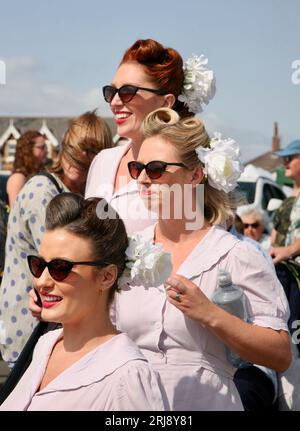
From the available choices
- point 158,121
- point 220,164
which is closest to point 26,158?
point 158,121

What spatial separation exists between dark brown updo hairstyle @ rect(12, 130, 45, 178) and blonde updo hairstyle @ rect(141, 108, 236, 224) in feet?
11.3

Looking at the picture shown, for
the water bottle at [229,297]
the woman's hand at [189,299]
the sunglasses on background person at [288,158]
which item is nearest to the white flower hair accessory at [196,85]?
the water bottle at [229,297]

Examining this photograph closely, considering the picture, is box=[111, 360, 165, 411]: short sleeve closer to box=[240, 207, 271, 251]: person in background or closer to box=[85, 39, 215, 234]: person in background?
box=[85, 39, 215, 234]: person in background

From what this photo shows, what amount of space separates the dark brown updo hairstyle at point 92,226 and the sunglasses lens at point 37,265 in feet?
0.34

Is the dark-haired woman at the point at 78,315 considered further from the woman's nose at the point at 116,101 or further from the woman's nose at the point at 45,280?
the woman's nose at the point at 116,101

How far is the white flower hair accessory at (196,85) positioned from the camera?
4.04m

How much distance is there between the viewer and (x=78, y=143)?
15.7 feet

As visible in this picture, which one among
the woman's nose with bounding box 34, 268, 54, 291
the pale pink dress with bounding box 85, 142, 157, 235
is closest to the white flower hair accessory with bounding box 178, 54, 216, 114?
the pale pink dress with bounding box 85, 142, 157, 235

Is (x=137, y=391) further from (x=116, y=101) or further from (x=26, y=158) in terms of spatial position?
(x=26, y=158)
